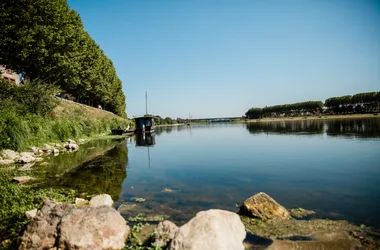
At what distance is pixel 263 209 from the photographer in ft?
22.9

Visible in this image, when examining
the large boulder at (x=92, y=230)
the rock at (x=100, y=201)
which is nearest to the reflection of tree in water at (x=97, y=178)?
the rock at (x=100, y=201)

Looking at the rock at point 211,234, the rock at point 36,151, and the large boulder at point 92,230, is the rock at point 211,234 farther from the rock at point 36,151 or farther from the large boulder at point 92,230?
the rock at point 36,151

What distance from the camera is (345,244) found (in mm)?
5426

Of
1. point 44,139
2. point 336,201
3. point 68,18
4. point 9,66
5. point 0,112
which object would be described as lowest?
point 336,201

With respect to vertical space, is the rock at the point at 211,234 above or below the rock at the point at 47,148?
below

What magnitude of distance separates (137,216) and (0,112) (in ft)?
54.0

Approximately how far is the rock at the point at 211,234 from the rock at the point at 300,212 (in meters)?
2.86

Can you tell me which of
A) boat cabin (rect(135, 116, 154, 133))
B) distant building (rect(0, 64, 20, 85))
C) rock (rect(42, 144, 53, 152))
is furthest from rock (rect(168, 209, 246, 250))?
boat cabin (rect(135, 116, 154, 133))

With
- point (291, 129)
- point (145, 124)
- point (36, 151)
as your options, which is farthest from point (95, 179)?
point (291, 129)

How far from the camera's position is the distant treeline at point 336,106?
109956 millimetres

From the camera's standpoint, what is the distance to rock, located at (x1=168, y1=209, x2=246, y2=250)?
14.8 feet

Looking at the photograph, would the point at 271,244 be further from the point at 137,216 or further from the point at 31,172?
the point at 31,172

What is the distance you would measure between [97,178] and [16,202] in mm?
4671

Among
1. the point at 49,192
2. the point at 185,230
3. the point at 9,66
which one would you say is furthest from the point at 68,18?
the point at 185,230
